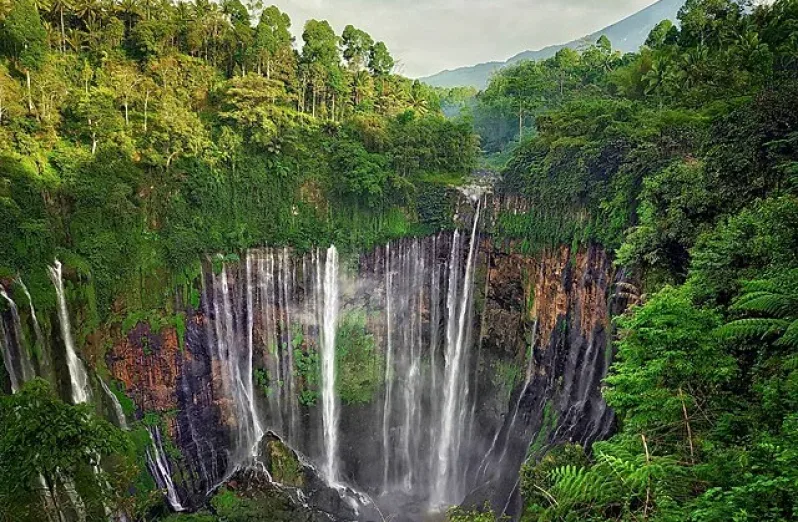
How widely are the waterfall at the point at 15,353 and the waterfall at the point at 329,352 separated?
899 cm

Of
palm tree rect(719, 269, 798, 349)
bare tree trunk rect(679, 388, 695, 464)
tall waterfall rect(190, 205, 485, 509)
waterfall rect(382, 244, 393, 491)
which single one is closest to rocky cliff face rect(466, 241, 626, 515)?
tall waterfall rect(190, 205, 485, 509)

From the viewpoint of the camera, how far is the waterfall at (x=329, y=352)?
18.6 m

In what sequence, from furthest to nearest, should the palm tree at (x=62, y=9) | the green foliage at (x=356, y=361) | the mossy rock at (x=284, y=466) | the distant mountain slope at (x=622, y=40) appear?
1. the distant mountain slope at (x=622, y=40)
2. the green foliage at (x=356, y=361)
3. the palm tree at (x=62, y=9)
4. the mossy rock at (x=284, y=466)

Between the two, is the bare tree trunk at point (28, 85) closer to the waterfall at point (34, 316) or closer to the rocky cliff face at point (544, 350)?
the waterfall at point (34, 316)

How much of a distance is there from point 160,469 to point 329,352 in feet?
21.4

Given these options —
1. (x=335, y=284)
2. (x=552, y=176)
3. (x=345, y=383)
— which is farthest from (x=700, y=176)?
(x=345, y=383)

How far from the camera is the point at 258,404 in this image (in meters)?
17.8

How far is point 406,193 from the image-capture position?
63.3ft

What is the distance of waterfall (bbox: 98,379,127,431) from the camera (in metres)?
14.2

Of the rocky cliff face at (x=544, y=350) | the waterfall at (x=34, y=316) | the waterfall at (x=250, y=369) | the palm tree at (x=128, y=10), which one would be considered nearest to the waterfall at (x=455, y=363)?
the rocky cliff face at (x=544, y=350)

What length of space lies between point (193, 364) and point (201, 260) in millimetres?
3400

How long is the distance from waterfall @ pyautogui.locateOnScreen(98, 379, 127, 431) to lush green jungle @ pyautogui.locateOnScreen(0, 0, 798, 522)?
24.3 inches

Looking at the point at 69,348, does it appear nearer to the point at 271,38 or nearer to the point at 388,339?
the point at 388,339

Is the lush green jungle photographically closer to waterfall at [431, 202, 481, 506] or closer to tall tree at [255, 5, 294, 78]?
tall tree at [255, 5, 294, 78]
